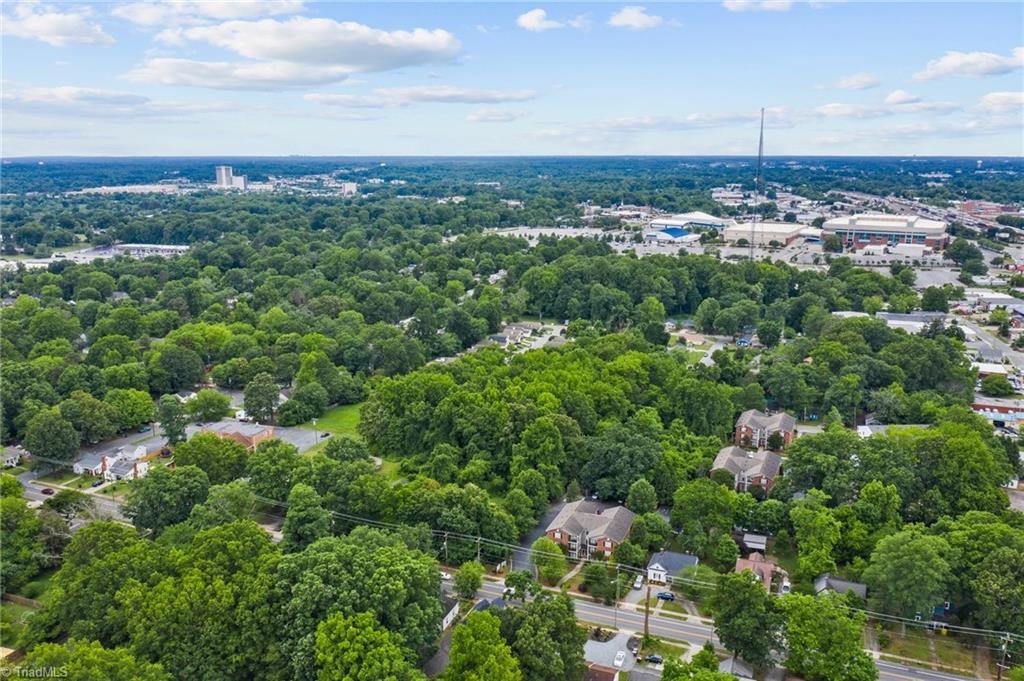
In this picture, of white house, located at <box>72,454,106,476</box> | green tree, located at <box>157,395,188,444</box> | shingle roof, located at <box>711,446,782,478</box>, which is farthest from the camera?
A: green tree, located at <box>157,395,188,444</box>

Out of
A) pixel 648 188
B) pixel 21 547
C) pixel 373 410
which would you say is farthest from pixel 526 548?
Result: pixel 648 188

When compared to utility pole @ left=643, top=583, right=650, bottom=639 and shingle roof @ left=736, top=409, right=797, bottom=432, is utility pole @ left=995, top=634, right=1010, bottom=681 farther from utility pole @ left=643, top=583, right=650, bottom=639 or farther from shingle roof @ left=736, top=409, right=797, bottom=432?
shingle roof @ left=736, top=409, right=797, bottom=432

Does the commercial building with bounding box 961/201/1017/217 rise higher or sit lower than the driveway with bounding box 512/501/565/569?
higher

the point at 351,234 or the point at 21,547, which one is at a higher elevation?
the point at 351,234

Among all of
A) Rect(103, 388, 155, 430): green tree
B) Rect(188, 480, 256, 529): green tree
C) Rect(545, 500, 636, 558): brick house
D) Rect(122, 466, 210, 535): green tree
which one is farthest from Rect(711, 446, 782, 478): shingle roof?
Rect(103, 388, 155, 430): green tree

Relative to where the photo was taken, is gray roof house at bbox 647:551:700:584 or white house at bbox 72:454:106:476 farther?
white house at bbox 72:454:106:476

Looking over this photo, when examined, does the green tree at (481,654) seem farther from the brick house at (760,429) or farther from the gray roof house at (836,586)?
the brick house at (760,429)

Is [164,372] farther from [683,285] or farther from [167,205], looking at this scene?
[167,205]

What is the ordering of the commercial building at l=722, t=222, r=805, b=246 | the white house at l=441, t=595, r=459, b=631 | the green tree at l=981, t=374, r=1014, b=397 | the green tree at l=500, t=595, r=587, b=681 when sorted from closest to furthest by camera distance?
the green tree at l=500, t=595, r=587, b=681
the white house at l=441, t=595, r=459, b=631
the green tree at l=981, t=374, r=1014, b=397
the commercial building at l=722, t=222, r=805, b=246
